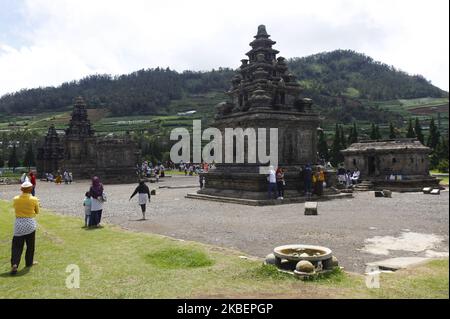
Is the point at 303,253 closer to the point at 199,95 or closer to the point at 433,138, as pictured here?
the point at 433,138

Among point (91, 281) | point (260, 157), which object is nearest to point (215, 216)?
point (260, 157)

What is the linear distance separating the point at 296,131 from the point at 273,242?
12972mm

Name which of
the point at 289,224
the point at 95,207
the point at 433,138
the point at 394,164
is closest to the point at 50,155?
the point at 394,164

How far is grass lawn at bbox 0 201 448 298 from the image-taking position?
593cm

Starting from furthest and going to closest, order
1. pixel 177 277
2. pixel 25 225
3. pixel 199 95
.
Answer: pixel 199 95 < pixel 25 225 < pixel 177 277

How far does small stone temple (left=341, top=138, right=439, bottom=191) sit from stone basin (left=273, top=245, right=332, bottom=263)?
2324 centimetres

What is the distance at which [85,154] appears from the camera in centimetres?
5125

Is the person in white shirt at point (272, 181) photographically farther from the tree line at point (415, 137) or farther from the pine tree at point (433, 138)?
the pine tree at point (433, 138)

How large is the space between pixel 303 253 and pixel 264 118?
1384 cm

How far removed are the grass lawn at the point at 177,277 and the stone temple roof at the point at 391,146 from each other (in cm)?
2539

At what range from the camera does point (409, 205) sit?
18.4 metres

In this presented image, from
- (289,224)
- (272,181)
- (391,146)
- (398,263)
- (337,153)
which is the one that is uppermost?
(391,146)

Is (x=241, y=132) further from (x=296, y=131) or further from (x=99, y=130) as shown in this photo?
(x=99, y=130)

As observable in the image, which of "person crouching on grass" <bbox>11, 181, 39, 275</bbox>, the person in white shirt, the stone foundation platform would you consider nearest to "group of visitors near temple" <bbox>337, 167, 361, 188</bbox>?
the stone foundation platform
